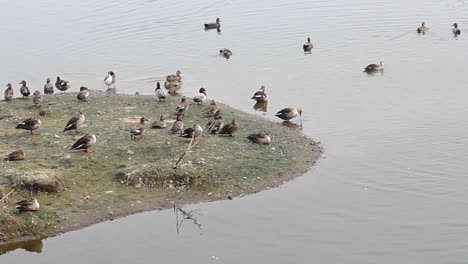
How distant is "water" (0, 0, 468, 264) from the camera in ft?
68.1

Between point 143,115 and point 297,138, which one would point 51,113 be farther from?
point 297,138

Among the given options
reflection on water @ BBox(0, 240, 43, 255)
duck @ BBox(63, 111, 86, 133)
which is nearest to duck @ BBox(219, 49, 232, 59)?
duck @ BBox(63, 111, 86, 133)

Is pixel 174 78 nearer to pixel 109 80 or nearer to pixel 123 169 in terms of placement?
pixel 109 80

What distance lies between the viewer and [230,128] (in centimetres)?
2873

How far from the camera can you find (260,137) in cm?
2812

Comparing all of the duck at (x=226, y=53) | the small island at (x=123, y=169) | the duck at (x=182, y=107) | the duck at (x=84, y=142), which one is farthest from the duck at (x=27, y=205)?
the duck at (x=226, y=53)

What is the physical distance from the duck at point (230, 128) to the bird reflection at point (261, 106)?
6457 millimetres

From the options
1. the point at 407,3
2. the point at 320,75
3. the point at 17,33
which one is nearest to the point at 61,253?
the point at 320,75

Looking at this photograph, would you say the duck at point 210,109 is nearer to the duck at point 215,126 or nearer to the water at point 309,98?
the duck at point 215,126

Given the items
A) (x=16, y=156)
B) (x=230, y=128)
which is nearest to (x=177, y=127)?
(x=230, y=128)

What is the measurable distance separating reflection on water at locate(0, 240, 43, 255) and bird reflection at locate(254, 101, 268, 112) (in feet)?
53.4

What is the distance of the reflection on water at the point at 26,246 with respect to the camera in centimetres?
2095

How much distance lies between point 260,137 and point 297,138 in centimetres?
239

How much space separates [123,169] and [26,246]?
4874mm
